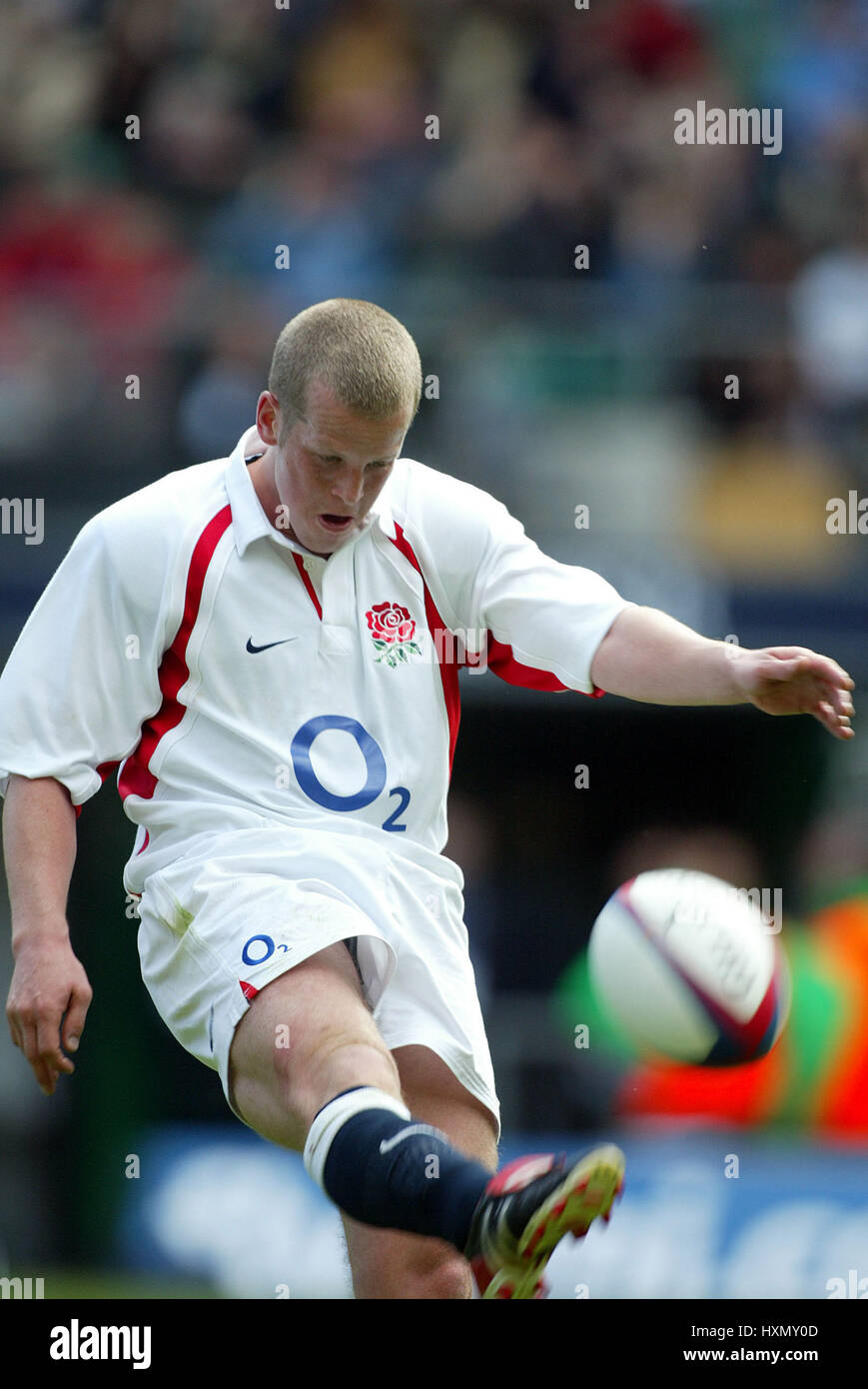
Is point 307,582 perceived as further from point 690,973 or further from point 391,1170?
point 391,1170

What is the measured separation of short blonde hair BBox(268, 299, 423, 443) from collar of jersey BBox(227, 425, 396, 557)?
17 centimetres

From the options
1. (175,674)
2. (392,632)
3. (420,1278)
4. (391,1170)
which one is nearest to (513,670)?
(392,632)

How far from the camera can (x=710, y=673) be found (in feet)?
11.8

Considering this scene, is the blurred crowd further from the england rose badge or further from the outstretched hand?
the outstretched hand

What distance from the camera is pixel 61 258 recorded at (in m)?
8.25

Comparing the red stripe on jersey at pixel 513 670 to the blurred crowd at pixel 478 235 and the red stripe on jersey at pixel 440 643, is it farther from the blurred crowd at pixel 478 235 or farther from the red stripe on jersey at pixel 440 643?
the blurred crowd at pixel 478 235

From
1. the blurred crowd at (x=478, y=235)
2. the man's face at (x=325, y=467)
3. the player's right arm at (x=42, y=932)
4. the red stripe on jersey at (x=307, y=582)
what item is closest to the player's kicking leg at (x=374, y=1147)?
the player's right arm at (x=42, y=932)

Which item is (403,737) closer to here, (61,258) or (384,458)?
(384,458)

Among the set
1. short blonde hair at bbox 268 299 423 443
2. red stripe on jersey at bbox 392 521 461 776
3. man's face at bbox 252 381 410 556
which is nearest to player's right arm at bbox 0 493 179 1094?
man's face at bbox 252 381 410 556

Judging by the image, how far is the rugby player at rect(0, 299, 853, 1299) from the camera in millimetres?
3514

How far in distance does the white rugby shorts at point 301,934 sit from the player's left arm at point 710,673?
584 millimetres

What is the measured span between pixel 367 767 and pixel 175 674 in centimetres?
44

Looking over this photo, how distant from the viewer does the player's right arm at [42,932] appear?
346 centimetres

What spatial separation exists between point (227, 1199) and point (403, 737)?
14.0 feet
